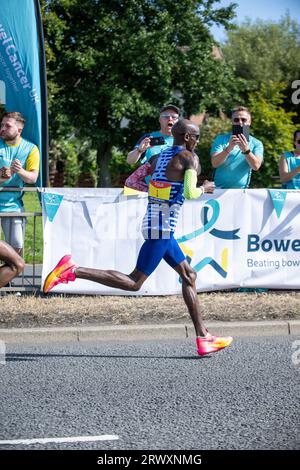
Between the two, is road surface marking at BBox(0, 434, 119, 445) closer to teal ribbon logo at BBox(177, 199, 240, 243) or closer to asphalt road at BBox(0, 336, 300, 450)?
asphalt road at BBox(0, 336, 300, 450)

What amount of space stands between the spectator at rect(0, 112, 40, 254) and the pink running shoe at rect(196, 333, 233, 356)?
2.97 metres

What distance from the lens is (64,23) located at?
3378 cm

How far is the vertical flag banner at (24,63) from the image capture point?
854cm

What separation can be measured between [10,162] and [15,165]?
191mm

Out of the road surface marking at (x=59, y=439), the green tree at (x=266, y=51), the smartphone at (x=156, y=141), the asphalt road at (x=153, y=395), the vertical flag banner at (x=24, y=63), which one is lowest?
the road surface marking at (x=59, y=439)

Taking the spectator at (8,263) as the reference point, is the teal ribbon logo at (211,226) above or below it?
above

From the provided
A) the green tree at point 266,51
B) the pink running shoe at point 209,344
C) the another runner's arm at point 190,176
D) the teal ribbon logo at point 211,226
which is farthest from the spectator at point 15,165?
the green tree at point 266,51

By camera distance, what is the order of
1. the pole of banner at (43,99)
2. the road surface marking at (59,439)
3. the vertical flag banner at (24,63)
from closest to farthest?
the road surface marking at (59,439) → the vertical flag banner at (24,63) → the pole of banner at (43,99)

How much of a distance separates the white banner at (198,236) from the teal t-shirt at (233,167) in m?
0.32

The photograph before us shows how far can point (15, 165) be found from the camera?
7.97 meters

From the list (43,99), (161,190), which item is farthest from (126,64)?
(161,190)

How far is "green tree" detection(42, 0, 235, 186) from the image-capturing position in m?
34.8

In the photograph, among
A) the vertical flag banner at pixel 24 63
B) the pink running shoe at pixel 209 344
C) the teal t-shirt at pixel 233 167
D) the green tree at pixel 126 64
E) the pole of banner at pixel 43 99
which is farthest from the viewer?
the green tree at pixel 126 64

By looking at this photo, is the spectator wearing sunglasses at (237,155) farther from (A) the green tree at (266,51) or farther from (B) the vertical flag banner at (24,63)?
(A) the green tree at (266,51)
